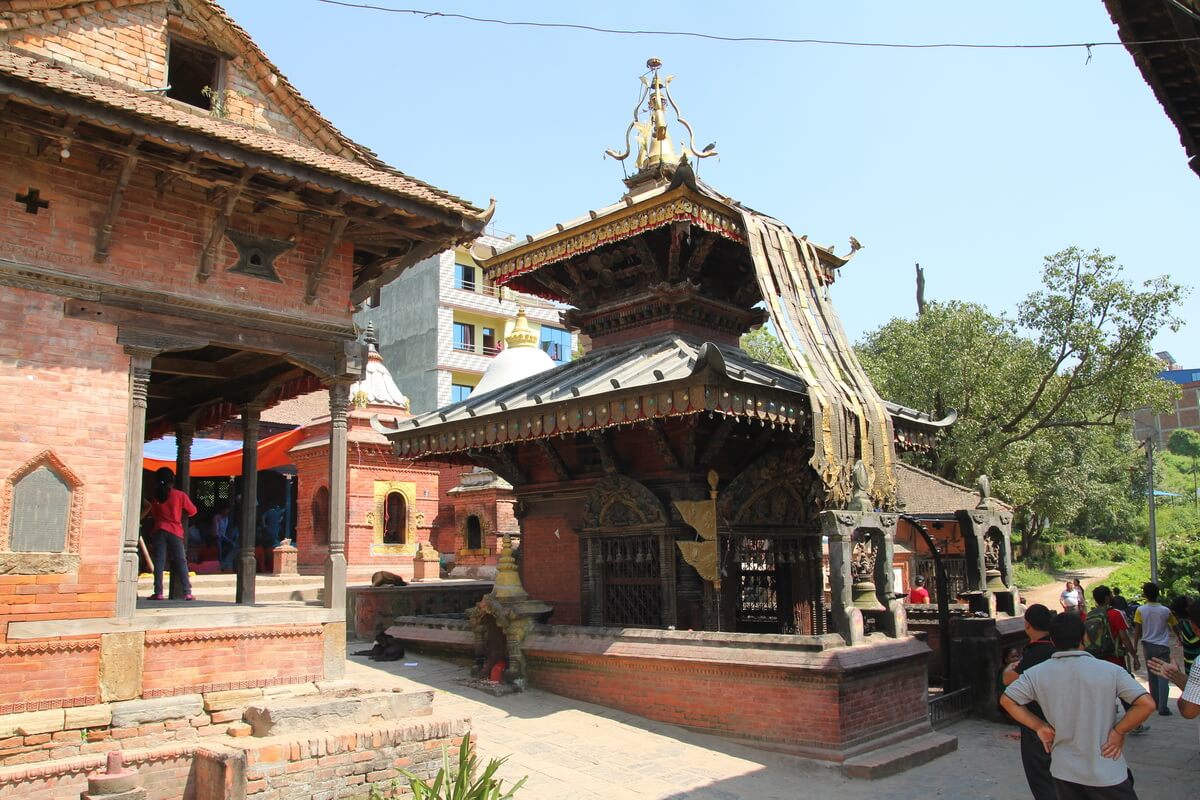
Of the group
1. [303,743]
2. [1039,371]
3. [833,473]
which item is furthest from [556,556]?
[1039,371]

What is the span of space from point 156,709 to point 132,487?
1.98m

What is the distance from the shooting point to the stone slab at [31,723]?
7250 millimetres

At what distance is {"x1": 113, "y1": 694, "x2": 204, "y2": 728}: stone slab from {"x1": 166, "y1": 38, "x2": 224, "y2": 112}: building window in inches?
236

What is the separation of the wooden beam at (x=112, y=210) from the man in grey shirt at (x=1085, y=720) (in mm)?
8077

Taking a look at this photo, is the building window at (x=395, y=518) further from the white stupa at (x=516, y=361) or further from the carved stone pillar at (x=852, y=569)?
the carved stone pillar at (x=852, y=569)

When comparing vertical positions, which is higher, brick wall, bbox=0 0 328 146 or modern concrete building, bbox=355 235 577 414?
modern concrete building, bbox=355 235 577 414

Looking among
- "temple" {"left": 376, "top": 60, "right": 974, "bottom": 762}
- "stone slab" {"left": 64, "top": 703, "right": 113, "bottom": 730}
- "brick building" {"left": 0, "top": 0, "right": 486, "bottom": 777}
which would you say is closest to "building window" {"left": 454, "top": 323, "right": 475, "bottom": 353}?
"temple" {"left": 376, "top": 60, "right": 974, "bottom": 762}

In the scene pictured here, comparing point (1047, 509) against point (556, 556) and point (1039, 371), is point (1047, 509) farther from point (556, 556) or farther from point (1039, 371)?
point (556, 556)

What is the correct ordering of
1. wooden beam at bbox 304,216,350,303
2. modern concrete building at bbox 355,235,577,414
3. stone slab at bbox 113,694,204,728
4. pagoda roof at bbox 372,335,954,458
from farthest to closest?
1. modern concrete building at bbox 355,235,577,414
2. pagoda roof at bbox 372,335,954,458
3. wooden beam at bbox 304,216,350,303
4. stone slab at bbox 113,694,204,728

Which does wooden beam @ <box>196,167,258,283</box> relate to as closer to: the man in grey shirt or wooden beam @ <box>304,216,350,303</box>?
wooden beam @ <box>304,216,350,303</box>

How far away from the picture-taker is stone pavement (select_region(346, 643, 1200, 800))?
8.50m

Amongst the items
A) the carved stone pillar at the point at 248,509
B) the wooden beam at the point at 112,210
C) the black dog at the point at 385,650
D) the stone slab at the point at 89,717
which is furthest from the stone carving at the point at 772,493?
the wooden beam at the point at 112,210

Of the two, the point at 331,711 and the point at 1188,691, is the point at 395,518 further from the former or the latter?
the point at 1188,691

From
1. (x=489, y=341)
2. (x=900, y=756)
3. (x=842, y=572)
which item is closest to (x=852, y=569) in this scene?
(x=842, y=572)
